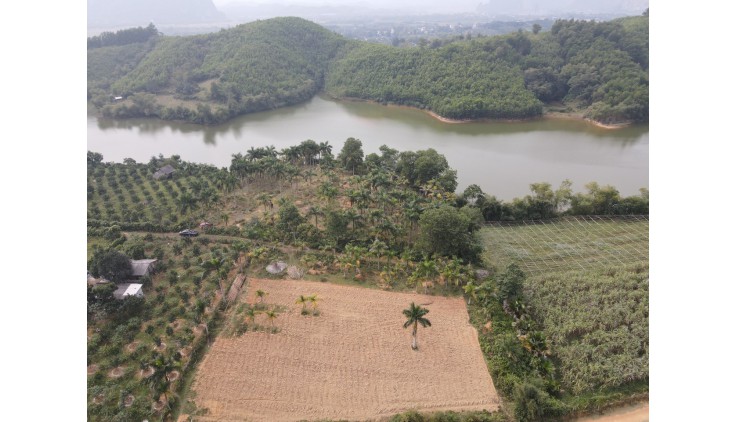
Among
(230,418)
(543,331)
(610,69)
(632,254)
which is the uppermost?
(610,69)

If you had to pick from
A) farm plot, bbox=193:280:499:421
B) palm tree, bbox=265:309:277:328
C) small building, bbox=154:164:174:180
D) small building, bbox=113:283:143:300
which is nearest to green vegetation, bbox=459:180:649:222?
farm plot, bbox=193:280:499:421

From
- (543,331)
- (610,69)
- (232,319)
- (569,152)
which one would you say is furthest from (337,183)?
(610,69)

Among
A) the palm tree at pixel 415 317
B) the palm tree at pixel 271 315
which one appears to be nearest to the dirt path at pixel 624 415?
the palm tree at pixel 415 317

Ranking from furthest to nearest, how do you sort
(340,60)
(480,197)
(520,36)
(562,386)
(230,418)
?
(340,60)
(520,36)
(480,197)
(562,386)
(230,418)

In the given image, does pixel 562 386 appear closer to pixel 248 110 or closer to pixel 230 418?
pixel 230 418

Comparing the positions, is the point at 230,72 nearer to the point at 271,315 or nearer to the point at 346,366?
the point at 271,315

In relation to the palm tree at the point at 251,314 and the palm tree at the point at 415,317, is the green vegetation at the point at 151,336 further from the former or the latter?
the palm tree at the point at 415,317
